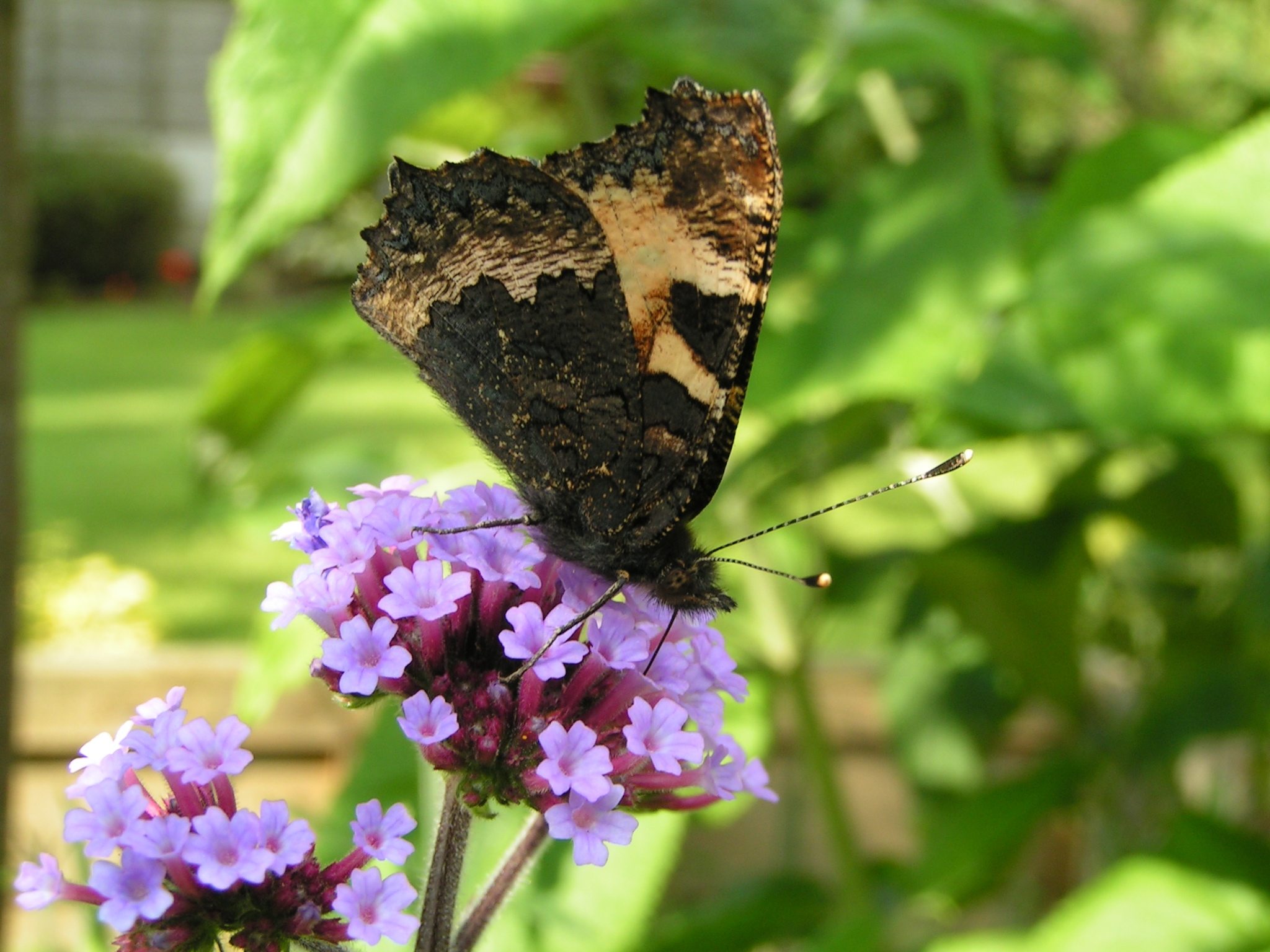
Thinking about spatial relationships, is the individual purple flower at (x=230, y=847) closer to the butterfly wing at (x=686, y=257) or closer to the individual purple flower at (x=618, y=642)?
the individual purple flower at (x=618, y=642)

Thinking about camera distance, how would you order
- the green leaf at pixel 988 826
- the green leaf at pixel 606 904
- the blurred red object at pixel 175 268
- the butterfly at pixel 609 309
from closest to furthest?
the butterfly at pixel 609 309, the green leaf at pixel 606 904, the green leaf at pixel 988 826, the blurred red object at pixel 175 268

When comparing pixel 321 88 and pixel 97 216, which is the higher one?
pixel 97 216

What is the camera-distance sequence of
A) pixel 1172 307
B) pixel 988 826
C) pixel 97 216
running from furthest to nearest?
pixel 97 216 < pixel 988 826 < pixel 1172 307

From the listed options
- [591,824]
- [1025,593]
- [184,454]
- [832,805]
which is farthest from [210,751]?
[184,454]

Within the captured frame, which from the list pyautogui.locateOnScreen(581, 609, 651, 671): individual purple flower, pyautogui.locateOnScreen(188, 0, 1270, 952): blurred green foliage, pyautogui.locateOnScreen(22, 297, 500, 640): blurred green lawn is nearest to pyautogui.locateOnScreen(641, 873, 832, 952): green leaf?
pyautogui.locateOnScreen(188, 0, 1270, 952): blurred green foliage

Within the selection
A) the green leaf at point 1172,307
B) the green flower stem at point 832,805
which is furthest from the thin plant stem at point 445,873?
the green flower stem at point 832,805

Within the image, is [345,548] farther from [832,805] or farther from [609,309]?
[832,805]

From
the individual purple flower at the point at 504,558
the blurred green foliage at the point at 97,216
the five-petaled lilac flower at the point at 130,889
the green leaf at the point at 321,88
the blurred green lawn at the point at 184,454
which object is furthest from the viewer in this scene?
the blurred green foliage at the point at 97,216
